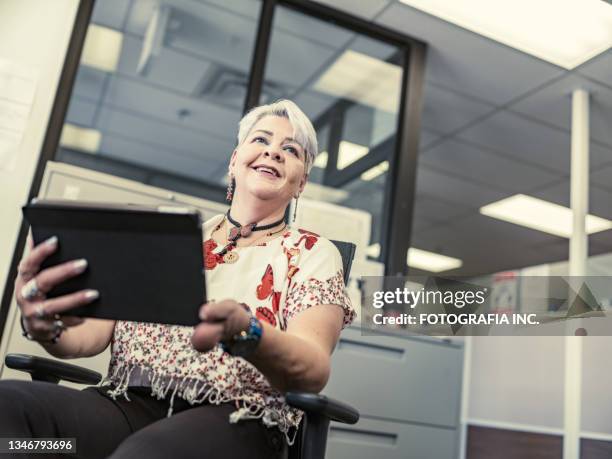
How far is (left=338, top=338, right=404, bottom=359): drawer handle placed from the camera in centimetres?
217

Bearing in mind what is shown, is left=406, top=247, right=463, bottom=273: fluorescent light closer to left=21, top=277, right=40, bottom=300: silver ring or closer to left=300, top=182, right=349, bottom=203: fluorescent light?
left=300, top=182, right=349, bottom=203: fluorescent light

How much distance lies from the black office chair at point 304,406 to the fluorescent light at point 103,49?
250 cm

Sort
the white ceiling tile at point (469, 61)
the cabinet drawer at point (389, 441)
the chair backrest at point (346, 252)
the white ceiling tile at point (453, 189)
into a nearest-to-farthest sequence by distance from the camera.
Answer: the chair backrest at point (346, 252) → the cabinet drawer at point (389, 441) → the white ceiling tile at point (469, 61) → the white ceiling tile at point (453, 189)

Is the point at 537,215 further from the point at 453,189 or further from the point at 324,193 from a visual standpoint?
the point at 324,193

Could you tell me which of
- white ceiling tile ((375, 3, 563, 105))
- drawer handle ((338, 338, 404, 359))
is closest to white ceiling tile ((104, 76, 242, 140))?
white ceiling tile ((375, 3, 563, 105))

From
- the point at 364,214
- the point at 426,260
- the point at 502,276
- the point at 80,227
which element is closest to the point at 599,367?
the point at 502,276

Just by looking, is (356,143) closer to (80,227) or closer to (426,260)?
(80,227)

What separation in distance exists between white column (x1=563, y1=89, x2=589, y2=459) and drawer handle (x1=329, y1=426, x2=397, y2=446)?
2.89ft

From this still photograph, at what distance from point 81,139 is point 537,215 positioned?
4.01 meters

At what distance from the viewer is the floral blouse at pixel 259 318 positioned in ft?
3.44

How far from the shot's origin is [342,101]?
3641 mm

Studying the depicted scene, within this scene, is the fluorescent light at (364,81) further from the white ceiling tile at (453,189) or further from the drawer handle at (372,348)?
the drawer handle at (372,348)

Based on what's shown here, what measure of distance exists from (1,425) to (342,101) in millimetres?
3024

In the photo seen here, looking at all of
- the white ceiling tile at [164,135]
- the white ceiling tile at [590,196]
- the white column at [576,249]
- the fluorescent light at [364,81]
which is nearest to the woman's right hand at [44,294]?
the white column at [576,249]
